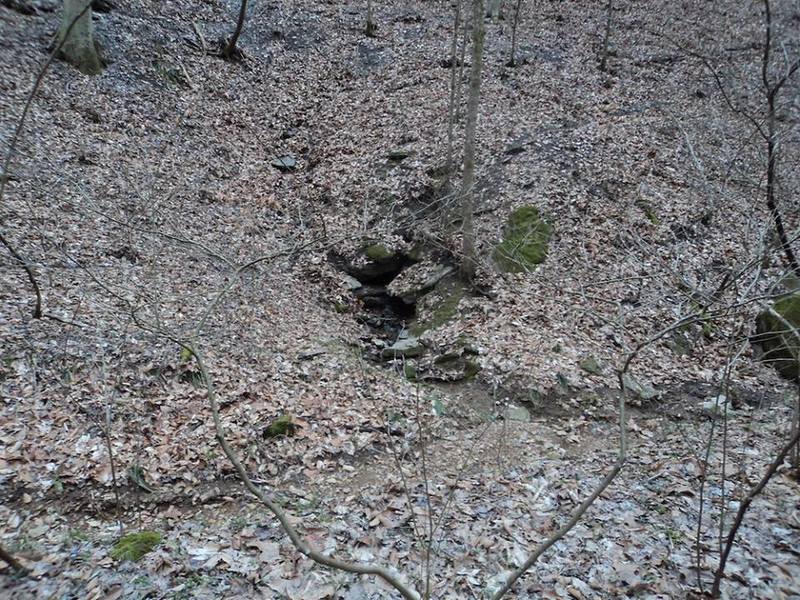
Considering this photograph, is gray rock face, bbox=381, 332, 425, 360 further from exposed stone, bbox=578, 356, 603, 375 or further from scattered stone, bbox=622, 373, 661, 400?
scattered stone, bbox=622, 373, 661, 400

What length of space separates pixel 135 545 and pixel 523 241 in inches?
347

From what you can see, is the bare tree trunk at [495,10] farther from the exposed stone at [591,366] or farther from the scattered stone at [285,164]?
the exposed stone at [591,366]

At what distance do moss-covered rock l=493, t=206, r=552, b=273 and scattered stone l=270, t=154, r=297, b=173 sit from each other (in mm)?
7142

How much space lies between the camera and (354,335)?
30.9ft

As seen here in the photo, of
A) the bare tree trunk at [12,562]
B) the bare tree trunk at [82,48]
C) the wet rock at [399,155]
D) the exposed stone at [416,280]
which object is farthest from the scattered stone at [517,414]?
the bare tree trunk at [82,48]

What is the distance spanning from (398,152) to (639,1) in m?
19.2

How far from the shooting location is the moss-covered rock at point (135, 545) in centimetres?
404

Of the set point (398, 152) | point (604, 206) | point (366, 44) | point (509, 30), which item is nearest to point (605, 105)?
point (604, 206)

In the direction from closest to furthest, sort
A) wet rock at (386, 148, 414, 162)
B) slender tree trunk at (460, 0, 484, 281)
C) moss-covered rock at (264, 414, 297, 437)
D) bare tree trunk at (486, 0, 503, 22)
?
moss-covered rock at (264, 414, 297, 437), slender tree trunk at (460, 0, 484, 281), wet rock at (386, 148, 414, 162), bare tree trunk at (486, 0, 503, 22)

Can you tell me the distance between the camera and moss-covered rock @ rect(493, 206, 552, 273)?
10227mm

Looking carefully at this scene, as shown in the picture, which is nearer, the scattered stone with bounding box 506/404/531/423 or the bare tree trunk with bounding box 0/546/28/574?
the bare tree trunk with bounding box 0/546/28/574

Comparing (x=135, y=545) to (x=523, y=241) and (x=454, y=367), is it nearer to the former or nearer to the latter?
(x=454, y=367)

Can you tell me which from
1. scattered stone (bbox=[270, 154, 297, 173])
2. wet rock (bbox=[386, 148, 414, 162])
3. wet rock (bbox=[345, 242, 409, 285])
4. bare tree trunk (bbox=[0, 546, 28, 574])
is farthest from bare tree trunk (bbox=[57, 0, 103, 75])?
bare tree trunk (bbox=[0, 546, 28, 574])

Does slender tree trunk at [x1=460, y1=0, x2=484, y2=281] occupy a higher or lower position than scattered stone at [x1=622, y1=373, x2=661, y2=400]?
higher
